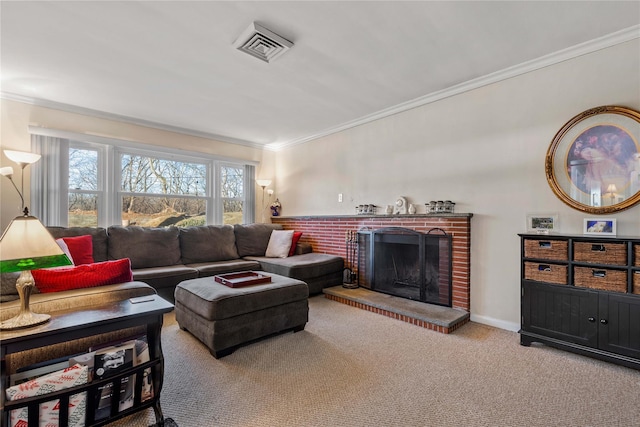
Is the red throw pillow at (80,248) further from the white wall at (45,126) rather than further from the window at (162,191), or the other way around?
the window at (162,191)

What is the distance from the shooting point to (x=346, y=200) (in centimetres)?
445

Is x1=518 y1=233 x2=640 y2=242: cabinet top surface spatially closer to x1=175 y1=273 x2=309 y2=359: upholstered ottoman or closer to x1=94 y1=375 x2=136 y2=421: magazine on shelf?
x1=175 y1=273 x2=309 y2=359: upholstered ottoman

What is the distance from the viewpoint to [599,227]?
2.30 m

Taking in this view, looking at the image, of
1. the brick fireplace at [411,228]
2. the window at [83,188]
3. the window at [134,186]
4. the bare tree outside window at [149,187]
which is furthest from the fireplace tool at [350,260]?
Answer: the window at [83,188]

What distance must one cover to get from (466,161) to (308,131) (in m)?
2.54

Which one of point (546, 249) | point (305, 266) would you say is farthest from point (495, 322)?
point (305, 266)

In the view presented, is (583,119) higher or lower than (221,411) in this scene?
higher

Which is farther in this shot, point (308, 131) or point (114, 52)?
point (308, 131)

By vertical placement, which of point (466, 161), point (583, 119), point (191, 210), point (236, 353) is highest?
point (583, 119)

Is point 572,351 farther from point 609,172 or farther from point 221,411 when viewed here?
point 221,411

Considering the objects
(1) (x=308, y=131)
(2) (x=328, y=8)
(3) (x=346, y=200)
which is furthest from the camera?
(1) (x=308, y=131)

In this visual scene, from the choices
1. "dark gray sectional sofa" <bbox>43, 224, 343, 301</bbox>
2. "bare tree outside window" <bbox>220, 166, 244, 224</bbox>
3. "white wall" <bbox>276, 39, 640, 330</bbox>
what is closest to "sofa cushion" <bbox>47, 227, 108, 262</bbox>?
"dark gray sectional sofa" <bbox>43, 224, 343, 301</bbox>

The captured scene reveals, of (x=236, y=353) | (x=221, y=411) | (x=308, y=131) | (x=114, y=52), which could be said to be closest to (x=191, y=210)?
(x=308, y=131)

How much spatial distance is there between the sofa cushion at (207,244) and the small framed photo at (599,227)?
4103mm
